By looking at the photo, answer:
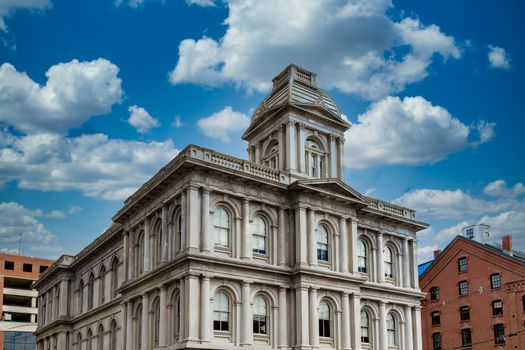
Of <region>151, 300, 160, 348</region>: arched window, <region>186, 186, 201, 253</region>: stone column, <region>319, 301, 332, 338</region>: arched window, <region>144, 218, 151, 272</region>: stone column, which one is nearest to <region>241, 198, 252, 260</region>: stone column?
<region>186, 186, 201, 253</region>: stone column

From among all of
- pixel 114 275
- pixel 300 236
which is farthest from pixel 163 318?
pixel 114 275

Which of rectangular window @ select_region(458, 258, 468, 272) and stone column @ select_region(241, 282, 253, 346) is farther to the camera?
rectangular window @ select_region(458, 258, 468, 272)

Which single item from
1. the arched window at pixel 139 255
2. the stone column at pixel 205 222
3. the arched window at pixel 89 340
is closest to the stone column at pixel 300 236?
the stone column at pixel 205 222

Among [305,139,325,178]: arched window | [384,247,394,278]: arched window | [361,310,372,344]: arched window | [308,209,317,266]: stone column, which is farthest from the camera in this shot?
[384,247,394,278]: arched window

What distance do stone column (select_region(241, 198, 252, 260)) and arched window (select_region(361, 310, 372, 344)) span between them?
11127mm

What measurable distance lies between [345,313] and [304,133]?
12375mm

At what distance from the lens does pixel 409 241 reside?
51.7m

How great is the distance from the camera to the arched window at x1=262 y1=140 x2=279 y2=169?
47.6 m

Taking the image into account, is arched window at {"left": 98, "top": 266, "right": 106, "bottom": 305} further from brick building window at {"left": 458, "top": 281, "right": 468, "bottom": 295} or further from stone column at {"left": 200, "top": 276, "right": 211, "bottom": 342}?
brick building window at {"left": 458, "top": 281, "right": 468, "bottom": 295}

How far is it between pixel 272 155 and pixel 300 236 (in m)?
7.97

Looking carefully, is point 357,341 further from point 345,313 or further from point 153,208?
point 153,208

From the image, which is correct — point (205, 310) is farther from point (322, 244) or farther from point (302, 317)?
point (322, 244)

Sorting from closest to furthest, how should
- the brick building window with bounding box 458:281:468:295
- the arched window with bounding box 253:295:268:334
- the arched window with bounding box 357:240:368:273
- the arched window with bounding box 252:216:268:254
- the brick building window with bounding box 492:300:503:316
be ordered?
the arched window with bounding box 253:295:268:334 < the arched window with bounding box 252:216:268:254 < the arched window with bounding box 357:240:368:273 < the brick building window with bounding box 492:300:503:316 < the brick building window with bounding box 458:281:468:295

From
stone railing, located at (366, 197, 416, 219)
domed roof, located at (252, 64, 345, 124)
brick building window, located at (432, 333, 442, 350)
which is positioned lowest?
brick building window, located at (432, 333, 442, 350)
